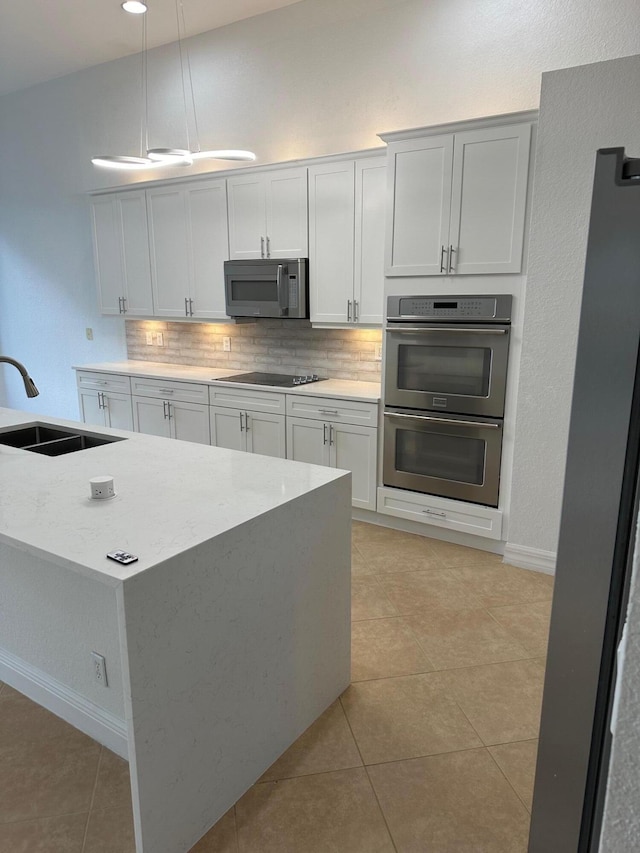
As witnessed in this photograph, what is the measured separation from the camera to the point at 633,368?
733mm

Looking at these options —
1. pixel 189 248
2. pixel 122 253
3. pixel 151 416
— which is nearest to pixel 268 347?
pixel 189 248

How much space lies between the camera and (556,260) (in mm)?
2984

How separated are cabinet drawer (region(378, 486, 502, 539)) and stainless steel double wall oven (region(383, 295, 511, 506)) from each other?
5 cm

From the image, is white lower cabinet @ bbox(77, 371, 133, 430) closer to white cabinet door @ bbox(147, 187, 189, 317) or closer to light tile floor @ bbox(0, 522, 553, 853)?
white cabinet door @ bbox(147, 187, 189, 317)

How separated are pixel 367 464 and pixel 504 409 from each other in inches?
38.2

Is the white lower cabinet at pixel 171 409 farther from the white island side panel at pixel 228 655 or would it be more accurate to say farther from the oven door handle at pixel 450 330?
the white island side panel at pixel 228 655

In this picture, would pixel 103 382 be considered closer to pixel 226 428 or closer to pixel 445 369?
pixel 226 428

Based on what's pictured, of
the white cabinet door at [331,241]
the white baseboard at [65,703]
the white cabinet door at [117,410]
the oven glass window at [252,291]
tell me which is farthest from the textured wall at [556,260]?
the white cabinet door at [117,410]

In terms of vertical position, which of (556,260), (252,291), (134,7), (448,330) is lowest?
(448,330)

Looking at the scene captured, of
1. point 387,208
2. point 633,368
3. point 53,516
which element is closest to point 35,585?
point 53,516

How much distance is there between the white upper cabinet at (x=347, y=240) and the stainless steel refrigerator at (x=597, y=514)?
10.1 feet

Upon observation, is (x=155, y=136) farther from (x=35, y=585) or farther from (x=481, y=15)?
(x=35, y=585)

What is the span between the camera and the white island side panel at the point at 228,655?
1.46m

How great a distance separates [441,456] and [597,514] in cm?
280
